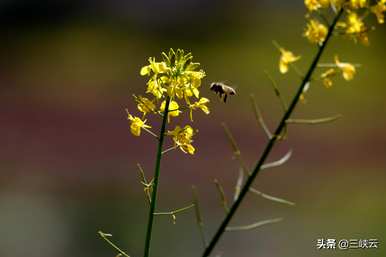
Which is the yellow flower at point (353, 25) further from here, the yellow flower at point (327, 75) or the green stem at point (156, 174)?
the green stem at point (156, 174)

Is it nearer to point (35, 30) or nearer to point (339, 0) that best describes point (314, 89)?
point (35, 30)

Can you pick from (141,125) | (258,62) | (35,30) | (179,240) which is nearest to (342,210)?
(179,240)

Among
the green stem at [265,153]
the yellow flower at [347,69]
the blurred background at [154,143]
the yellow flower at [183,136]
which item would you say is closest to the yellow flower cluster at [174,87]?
the yellow flower at [183,136]

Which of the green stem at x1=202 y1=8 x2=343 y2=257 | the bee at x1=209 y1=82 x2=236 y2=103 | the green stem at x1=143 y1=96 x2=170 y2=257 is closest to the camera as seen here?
the green stem at x1=143 y1=96 x2=170 y2=257

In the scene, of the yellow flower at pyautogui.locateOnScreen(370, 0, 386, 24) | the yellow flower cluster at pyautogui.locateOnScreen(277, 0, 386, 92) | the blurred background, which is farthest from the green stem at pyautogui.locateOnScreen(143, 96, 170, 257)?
the blurred background

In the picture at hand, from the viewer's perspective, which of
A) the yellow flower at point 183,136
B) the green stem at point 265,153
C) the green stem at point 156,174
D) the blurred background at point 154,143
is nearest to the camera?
the green stem at point 156,174

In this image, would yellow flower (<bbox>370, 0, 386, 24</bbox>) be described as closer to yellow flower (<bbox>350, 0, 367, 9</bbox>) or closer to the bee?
yellow flower (<bbox>350, 0, 367, 9</bbox>)
